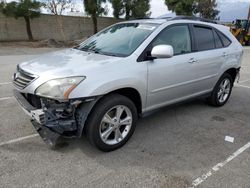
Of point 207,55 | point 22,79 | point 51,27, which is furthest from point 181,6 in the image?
point 22,79

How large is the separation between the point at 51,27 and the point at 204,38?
21.4 meters

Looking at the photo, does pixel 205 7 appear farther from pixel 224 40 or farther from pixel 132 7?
pixel 224 40

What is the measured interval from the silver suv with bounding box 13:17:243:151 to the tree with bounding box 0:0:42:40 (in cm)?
1756

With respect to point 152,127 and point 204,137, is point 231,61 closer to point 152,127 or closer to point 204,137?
point 204,137

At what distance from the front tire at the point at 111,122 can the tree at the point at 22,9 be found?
18997mm

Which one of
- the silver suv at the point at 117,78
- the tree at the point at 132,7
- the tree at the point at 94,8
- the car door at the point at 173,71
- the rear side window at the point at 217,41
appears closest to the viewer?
the silver suv at the point at 117,78

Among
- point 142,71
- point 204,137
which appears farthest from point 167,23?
point 204,137

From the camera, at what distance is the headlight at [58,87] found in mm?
2619

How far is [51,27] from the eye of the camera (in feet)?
75.5

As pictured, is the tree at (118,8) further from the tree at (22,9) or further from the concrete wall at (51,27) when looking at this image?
the tree at (22,9)

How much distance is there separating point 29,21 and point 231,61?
2039cm

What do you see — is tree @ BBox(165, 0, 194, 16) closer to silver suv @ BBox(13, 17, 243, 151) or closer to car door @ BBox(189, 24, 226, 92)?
car door @ BBox(189, 24, 226, 92)

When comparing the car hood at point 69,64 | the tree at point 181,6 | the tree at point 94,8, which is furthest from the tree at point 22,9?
the car hood at point 69,64

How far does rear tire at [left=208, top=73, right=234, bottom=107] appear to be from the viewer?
→ 4.79 meters
